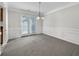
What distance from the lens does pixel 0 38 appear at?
4434 millimetres

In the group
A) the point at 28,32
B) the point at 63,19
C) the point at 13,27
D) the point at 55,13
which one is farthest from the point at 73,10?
the point at 13,27

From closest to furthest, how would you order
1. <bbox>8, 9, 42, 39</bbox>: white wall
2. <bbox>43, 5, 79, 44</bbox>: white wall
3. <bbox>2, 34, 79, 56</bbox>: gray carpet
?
<bbox>2, 34, 79, 56</bbox>: gray carpet, <bbox>43, 5, 79, 44</bbox>: white wall, <bbox>8, 9, 42, 39</bbox>: white wall

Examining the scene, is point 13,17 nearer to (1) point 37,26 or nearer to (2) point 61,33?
(1) point 37,26

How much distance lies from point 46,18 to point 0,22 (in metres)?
5.50

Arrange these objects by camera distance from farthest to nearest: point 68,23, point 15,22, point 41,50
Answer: point 15,22
point 68,23
point 41,50

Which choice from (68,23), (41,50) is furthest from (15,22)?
(41,50)

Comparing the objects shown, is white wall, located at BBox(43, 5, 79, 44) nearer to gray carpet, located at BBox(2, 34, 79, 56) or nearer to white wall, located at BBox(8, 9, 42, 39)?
gray carpet, located at BBox(2, 34, 79, 56)

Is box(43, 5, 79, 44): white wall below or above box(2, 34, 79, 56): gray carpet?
above

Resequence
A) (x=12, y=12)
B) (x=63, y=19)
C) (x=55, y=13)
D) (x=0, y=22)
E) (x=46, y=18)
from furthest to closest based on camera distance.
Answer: (x=46, y=18), (x=55, y=13), (x=12, y=12), (x=63, y=19), (x=0, y=22)

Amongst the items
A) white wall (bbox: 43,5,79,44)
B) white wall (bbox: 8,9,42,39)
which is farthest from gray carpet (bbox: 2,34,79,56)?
white wall (bbox: 8,9,42,39)

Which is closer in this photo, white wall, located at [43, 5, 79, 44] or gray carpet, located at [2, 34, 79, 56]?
gray carpet, located at [2, 34, 79, 56]

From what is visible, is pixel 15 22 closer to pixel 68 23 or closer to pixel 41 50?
pixel 68 23

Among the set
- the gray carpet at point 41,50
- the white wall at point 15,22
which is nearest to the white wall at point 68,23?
the gray carpet at point 41,50

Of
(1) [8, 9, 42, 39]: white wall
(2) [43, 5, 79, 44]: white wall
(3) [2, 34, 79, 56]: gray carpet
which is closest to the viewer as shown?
(3) [2, 34, 79, 56]: gray carpet
